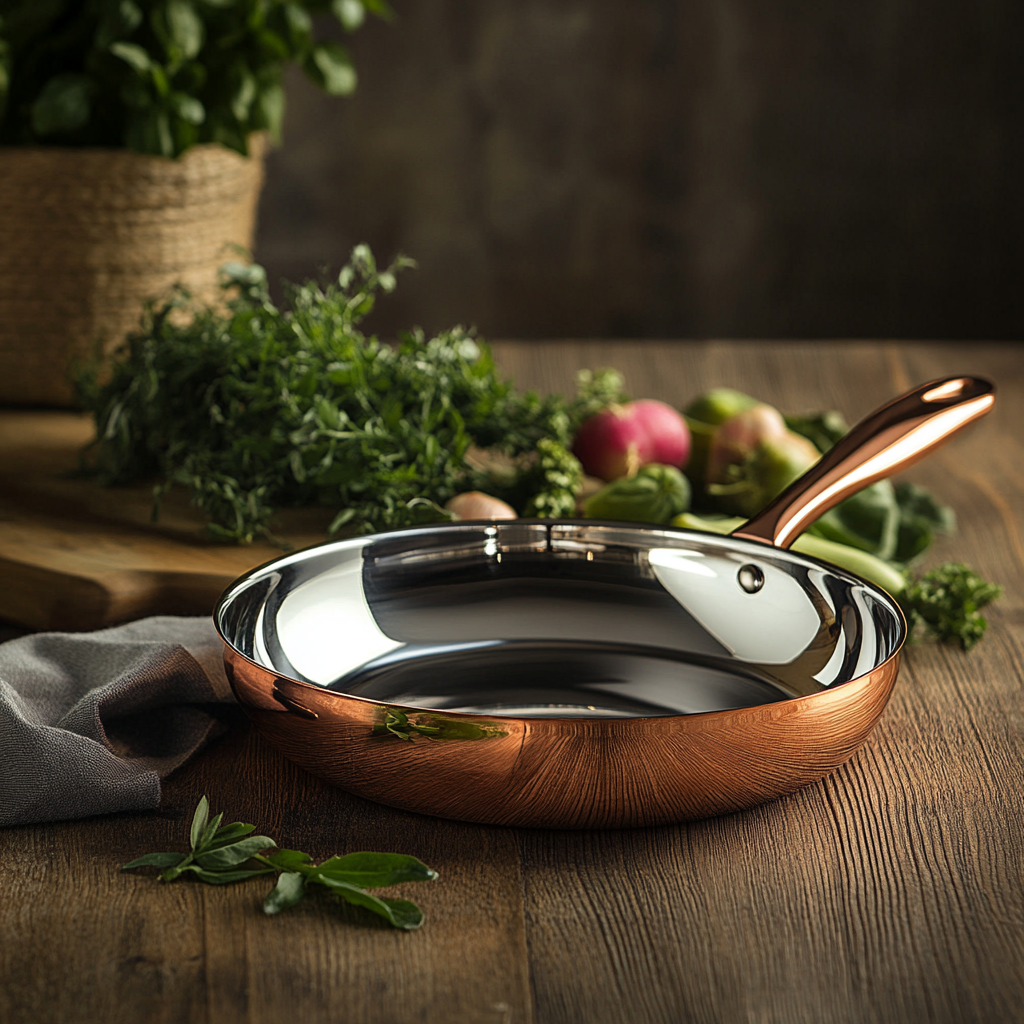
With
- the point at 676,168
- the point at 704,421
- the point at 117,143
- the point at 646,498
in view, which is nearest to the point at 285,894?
the point at 646,498

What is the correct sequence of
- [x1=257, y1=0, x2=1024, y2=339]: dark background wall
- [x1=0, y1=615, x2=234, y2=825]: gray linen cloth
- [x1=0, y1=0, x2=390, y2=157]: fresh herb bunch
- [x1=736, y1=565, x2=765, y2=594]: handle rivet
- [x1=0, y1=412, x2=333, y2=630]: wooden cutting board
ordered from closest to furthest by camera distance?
1. [x1=0, y1=615, x2=234, y2=825]: gray linen cloth
2. [x1=736, y1=565, x2=765, y2=594]: handle rivet
3. [x1=0, y1=412, x2=333, y2=630]: wooden cutting board
4. [x1=0, y1=0, x2=390, y2=157]: fresh herb bunch
5. [x1=257, y1=0, x2=1024, y2=339]: dark background wall

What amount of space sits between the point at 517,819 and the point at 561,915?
0.06 m

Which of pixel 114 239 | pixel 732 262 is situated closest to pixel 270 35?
pixel 114 239

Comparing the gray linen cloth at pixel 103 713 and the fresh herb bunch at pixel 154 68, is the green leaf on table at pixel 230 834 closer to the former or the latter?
the gray linen cloth at pixel 103 713

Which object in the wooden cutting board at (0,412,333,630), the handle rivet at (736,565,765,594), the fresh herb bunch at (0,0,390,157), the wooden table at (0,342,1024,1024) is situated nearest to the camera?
the wooden table at (0,342,1024,1024)

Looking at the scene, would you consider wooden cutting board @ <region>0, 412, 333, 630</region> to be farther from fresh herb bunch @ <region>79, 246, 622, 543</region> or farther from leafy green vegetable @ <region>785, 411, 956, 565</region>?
leafy green vegetable @ <region>785, 411, 956, 565</region>

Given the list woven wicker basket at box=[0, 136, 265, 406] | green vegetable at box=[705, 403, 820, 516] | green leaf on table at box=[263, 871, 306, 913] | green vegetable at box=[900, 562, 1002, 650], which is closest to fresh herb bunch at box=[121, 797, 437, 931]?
green leaf on table at box=[263, 871, 306, 913]

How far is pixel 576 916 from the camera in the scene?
0.56 metres

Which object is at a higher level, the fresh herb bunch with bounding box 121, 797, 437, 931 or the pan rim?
the pan rim

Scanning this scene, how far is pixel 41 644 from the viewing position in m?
0.79

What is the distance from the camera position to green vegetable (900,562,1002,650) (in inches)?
35.9

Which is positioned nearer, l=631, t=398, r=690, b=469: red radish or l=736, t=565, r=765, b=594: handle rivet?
l=736, t=565, r=765, b=594: handle rivet

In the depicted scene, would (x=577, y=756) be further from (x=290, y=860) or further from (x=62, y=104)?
(x=62, y=104)

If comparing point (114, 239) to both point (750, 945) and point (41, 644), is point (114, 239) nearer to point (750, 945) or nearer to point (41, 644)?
point (41, 644)
